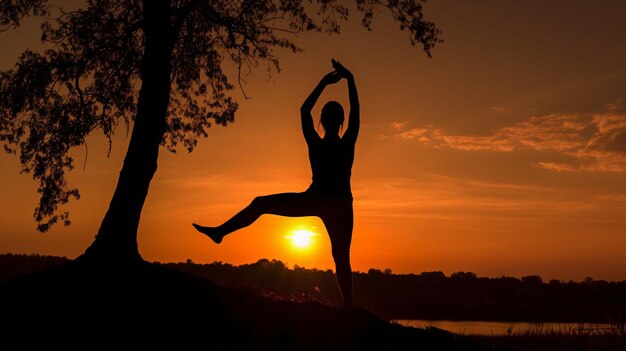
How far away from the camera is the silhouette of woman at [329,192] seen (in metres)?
9.26

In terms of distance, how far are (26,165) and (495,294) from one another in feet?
145

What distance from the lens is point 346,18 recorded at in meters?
14.9

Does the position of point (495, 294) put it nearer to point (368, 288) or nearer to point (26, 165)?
point (368, 288)

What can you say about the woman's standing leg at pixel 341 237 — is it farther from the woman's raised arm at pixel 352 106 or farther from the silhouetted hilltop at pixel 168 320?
the woman's raised arm at pixel 352 106

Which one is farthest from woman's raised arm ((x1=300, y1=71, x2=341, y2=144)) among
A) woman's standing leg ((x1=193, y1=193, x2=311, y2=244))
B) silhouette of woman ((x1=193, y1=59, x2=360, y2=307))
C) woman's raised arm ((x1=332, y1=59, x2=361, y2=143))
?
woman's standing leg ((x1=193, y1=193, x2=311, y2=244))

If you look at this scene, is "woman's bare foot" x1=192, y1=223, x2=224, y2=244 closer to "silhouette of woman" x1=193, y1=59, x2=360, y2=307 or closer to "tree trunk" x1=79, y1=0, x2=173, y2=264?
"silhouette of woman" x1=193, y1=59, x2=360, y2=307

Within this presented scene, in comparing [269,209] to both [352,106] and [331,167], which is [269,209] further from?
[352,106]

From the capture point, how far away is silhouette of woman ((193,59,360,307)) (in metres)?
9.26

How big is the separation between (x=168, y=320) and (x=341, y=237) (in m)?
3.21

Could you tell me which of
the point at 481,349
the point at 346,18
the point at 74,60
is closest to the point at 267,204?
the point at 481,349

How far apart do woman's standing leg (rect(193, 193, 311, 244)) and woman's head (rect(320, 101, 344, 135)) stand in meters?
1.32

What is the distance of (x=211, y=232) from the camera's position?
31.2ft

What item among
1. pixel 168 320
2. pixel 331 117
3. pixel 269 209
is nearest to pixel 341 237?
pixel 269 209

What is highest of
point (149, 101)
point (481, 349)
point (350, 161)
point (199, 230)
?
point (149, 101)
